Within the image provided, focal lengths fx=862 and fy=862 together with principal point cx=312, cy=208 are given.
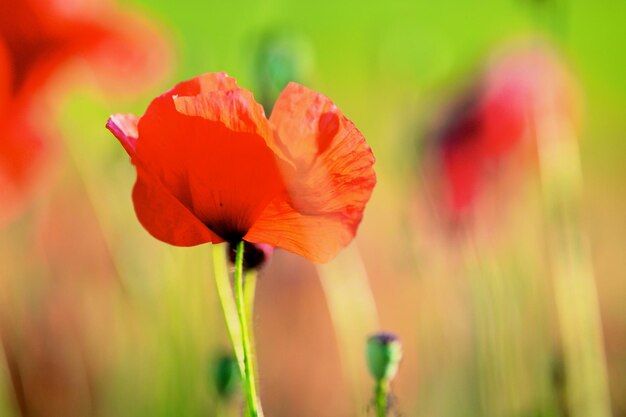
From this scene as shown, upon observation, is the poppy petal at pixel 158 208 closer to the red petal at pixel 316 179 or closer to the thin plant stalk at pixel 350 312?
the red petal at pixel 316 179

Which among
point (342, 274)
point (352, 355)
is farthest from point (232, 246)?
point (342, 274)

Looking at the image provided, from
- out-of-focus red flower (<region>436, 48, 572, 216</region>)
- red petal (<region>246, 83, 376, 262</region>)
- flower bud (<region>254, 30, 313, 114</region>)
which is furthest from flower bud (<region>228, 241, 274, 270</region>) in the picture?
out-of-focus red flower (<region>436, 48, 572, 216</region>)

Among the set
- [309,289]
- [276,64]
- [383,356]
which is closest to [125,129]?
[383,356]

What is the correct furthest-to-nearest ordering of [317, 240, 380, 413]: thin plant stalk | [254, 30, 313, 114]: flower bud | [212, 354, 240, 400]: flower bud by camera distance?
[317, 240, 380, 413]: thin plant stalk
[254, 30, 313, 114]: flower bud
[212, 354, 240, 400]: flower bud

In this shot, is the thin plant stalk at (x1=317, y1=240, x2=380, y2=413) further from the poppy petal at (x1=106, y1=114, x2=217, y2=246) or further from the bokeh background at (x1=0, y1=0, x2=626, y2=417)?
the poppy petal at (x1=106, y1=114, x2=217, y2=246)

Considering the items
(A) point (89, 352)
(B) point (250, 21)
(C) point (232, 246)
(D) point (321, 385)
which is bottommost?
(D) point (321, 385)

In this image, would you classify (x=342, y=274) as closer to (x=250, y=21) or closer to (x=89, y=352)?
(x=89, y=352)

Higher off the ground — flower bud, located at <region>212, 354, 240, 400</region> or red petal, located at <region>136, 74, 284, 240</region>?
red petal, located at <region>136, 74, 284, 240</region>

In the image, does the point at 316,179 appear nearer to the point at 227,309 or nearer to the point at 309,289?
the point at 227,309
